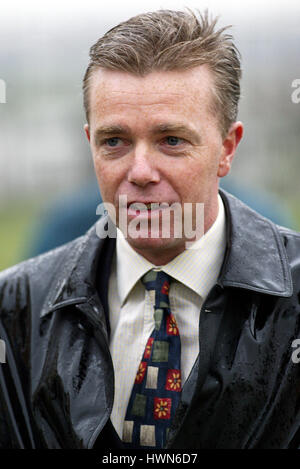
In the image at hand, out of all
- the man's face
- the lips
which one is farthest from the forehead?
the lips

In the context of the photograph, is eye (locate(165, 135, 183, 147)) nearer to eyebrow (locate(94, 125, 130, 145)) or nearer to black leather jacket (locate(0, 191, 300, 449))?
eyebrow (locate(94, 125, 130, 145))

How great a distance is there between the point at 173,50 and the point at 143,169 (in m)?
0.39

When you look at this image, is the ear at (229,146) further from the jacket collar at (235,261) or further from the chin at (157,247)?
the chin at (157,247)

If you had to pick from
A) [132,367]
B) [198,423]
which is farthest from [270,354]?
Result: [132,367]

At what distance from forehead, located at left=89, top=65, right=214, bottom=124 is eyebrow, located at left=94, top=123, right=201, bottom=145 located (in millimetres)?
46

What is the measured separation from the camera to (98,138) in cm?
221

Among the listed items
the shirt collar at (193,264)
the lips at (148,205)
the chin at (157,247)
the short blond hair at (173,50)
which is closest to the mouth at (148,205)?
the lips at (148,205)

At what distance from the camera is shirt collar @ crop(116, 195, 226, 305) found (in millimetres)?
2242

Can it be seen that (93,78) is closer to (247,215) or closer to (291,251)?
(247,215)

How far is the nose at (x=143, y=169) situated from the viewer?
6.81 feet

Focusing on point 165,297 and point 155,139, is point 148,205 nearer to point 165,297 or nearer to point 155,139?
point 155,139

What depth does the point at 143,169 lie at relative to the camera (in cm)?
208

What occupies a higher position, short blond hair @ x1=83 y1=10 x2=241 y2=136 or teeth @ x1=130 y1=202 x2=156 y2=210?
short blond hair @ x1=83 y1=10 x2=241 y2=136

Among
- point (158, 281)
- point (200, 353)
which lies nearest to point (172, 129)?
point (158, 281)
